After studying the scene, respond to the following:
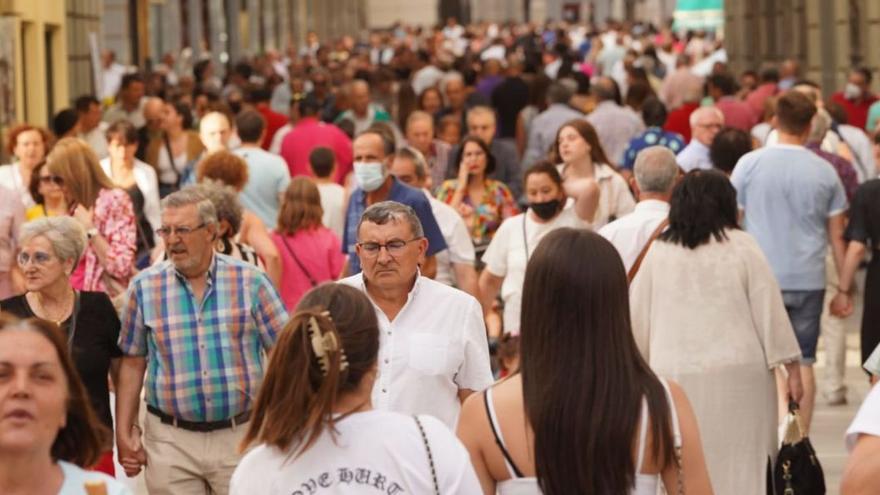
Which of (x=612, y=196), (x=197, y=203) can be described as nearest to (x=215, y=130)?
(x=612, y=196)

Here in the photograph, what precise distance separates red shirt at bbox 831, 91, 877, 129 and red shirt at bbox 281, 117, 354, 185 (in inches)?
179

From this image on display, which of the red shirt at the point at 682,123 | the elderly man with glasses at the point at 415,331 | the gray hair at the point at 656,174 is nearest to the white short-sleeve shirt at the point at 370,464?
the elderly man with glasses at the point at 415,331

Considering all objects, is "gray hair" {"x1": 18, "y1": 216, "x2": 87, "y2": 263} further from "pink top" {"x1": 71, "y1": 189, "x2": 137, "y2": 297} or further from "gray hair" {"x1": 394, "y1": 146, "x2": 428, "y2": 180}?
"gray hair" {"x1": 394, "y1": 146, "x2": 428, "y2": 180}

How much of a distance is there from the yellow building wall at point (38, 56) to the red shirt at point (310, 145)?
4.03 m

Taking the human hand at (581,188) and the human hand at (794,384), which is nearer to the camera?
the human hand at (794,384)

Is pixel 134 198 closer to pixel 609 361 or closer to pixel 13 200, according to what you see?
pixel 13 200

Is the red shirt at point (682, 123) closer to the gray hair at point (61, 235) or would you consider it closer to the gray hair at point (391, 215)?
the gray hair at point (61, 235)

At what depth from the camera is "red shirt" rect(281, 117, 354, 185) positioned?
17188 mm

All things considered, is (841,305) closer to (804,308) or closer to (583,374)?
(804,308)

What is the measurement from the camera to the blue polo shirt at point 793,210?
1134cm

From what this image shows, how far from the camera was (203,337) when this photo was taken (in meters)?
7.91

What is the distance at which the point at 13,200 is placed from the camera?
1073 cm

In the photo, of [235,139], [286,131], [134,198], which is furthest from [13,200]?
[286,131]

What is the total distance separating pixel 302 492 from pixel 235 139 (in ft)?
42.1
